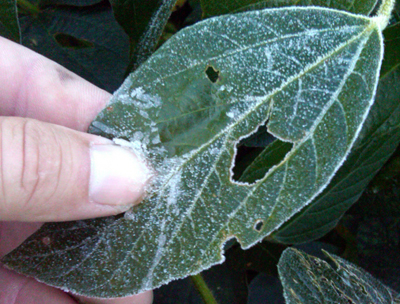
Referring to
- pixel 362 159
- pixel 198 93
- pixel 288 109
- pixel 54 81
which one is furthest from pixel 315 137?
pixel 54 81

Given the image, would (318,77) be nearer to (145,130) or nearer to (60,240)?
(145,130)

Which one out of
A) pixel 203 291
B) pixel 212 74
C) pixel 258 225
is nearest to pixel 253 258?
pixel 203 291

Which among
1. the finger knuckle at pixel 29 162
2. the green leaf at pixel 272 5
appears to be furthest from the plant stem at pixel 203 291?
the green leaf at pixel 272 5

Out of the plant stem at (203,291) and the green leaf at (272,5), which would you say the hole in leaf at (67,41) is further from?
the plant stem at (203,291)

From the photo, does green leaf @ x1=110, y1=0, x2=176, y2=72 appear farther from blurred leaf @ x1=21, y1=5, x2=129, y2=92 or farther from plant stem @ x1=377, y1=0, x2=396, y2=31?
plant stem @ x1=377, y1=0, x2=396, y2=31

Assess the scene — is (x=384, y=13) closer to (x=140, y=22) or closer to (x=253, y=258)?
(x=140, y=22)

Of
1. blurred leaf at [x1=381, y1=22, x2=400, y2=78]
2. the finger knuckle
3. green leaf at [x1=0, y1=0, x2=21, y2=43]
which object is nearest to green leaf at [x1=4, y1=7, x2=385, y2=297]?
the finger knuckle
